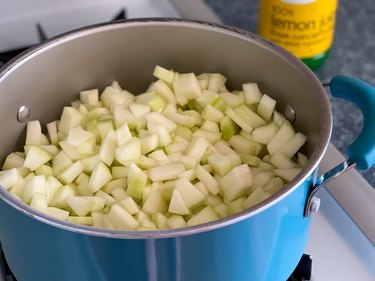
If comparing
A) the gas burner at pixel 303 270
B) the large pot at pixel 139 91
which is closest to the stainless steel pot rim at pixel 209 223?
the large pot at pixel 139 91

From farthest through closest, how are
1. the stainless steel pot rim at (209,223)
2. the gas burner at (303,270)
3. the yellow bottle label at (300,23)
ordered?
the yellow bottle label at (300,23)
the gas burner at (303,270)
the stainless steel pot rim at (209,223)

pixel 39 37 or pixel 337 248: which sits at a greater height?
pixel 39 37

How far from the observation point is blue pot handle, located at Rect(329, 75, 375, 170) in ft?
2.10

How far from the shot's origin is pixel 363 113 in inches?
26.8

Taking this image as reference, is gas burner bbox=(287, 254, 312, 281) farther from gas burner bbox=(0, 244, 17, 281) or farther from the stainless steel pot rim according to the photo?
gas burner bbox=(0, 244, 17, 281)

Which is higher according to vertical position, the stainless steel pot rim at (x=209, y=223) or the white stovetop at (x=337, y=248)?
the stainless steel pot rim at (x=209, y=223)

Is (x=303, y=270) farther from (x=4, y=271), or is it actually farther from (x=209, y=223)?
(x=4, y=271)

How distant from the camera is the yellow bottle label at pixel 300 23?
98 cm

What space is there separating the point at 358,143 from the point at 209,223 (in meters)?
0.19

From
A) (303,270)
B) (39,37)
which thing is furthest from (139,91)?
(303,270)

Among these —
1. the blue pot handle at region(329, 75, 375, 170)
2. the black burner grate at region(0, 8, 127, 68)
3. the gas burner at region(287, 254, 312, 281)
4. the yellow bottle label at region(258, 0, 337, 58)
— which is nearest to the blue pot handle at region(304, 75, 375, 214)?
the blue pot handle at region(329, 75, 375, 170)

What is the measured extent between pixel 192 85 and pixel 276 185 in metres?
0.20

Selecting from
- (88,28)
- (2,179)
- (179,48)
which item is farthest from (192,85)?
(2,179)

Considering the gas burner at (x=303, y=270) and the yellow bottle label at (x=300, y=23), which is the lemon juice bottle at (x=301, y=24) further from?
the gas burner at (x=303, y=270)
